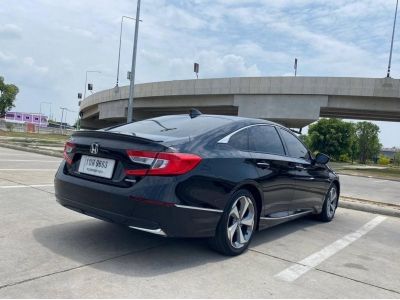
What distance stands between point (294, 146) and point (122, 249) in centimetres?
283

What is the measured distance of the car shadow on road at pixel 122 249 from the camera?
12.7 ft

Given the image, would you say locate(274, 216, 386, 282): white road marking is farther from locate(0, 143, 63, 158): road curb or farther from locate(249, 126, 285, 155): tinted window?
locate(0, 143, 63, 158): road curb

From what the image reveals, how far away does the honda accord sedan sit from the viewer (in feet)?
12.6

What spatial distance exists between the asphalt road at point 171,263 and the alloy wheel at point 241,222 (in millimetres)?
172

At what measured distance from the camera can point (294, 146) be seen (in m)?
5.96

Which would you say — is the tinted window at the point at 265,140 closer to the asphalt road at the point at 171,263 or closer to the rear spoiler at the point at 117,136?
the asphalt road at the point at 171,263

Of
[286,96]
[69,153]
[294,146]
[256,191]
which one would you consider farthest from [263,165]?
[286,96]

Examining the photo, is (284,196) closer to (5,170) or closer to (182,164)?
(182,164)

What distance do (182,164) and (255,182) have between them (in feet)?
3.47

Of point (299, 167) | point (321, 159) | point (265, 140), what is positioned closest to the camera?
point (265, 140)

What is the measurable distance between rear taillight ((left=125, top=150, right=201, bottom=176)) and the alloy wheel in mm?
810

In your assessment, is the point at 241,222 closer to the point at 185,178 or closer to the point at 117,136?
the point at 185,178

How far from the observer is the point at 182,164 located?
390cm

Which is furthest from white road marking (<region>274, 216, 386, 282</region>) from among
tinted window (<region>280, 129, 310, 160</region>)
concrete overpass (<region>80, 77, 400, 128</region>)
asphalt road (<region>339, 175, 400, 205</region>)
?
concrete overpass (<region>80, 77, 400, 128</region>)
